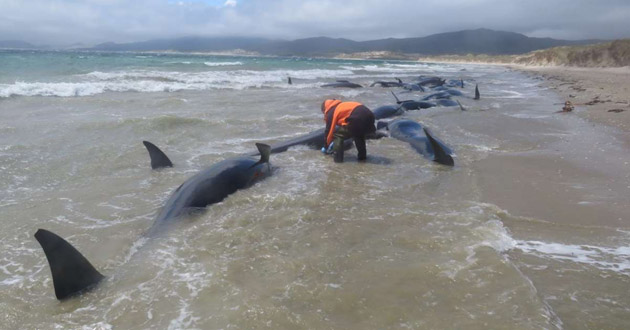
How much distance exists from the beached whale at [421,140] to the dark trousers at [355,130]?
1088 millimetres

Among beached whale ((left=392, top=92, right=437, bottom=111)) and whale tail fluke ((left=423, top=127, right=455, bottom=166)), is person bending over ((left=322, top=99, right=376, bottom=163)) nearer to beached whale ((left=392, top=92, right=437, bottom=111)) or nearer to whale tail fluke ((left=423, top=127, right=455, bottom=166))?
whale tail fluke ((left=423, top=127, right=455, bottom=166))

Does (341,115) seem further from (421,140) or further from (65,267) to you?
(65,267)

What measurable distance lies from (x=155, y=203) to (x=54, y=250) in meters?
2.31

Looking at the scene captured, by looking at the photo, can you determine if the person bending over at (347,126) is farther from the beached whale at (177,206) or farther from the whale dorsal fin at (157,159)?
the whale dorsal fin at (157,159)

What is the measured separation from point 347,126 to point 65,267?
17.5 feet

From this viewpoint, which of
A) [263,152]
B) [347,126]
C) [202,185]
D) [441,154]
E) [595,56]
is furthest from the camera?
[595,56]

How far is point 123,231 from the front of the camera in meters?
4.93

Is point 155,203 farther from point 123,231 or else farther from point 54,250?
point 54,250

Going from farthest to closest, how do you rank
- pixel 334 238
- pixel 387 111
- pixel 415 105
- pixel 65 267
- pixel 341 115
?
pixel 415 105 < pixel 387 111 < pixel 341 115 < pixel 334 238 < pixel 65 267

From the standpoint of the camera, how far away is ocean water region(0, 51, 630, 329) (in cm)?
330

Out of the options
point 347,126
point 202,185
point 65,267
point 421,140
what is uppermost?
point 347,126

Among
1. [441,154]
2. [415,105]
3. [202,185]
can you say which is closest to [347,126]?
[441,154]

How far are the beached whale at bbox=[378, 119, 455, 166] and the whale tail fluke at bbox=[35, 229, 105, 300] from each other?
18.8ft

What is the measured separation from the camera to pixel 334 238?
4.58m
